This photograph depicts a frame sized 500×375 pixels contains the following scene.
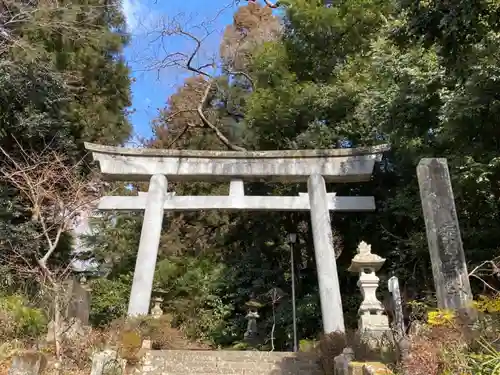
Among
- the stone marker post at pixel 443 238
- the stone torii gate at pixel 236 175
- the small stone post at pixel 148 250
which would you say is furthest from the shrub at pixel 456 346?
the small stone post at pixel 148 250

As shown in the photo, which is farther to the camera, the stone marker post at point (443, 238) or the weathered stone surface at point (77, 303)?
the weathered stone surface at point (77, 303)

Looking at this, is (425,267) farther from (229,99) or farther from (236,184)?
(229,99)

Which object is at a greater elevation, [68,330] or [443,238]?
[443,238]

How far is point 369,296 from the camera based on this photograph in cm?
862

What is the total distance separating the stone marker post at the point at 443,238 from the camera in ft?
20.1

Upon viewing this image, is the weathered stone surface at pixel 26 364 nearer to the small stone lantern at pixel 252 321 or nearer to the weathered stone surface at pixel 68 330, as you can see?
the weathered stone surface at pixel 68 330

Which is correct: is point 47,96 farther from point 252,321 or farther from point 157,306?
point 252,321

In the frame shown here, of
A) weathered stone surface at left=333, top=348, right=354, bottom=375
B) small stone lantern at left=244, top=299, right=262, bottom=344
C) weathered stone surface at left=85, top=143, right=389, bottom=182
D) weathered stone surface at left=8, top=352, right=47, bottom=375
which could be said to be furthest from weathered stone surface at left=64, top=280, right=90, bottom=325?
weathered stone surface at left=333, top=348, right=354, bottom=375

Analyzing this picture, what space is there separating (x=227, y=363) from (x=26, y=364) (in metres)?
3.67

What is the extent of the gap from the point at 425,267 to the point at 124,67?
35.3ft

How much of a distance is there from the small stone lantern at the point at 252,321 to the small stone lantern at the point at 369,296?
4.68 m

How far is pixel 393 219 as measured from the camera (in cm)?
1210

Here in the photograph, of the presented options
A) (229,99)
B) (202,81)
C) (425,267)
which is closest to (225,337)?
(425,267)

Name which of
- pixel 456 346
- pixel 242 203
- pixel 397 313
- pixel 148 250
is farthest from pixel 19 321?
pixel 456 346
